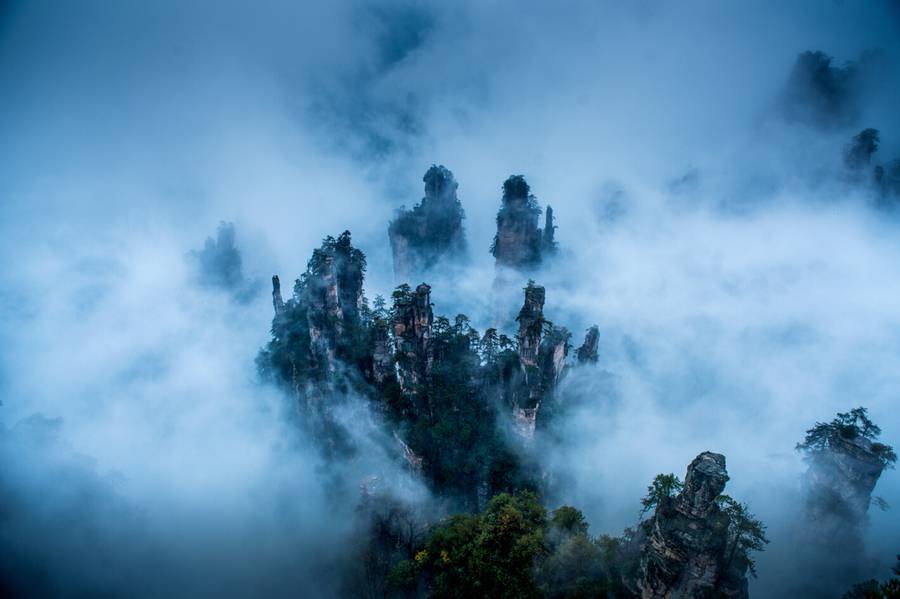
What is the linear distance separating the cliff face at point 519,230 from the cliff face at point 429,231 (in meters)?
14.3

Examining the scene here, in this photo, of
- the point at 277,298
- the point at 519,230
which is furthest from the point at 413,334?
the point at 519,230

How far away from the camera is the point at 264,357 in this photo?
3231 inches

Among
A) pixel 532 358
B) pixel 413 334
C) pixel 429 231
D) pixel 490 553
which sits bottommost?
pixel 490 553

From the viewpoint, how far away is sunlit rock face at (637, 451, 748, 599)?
1116 inches

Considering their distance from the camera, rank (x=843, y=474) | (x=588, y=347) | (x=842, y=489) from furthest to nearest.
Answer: (x=588, y=347) < (x=842, y=489) < (x=843, y=474)

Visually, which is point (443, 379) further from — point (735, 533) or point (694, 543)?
point (735, 533)

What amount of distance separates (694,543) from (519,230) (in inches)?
2366

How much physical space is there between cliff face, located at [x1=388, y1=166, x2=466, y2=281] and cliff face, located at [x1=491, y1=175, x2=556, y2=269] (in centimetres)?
1434

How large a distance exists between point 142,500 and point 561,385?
81.2 metres

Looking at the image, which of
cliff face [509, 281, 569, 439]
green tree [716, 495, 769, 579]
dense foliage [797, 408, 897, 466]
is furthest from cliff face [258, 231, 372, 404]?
dense foliage [797, 408, 897, 466]

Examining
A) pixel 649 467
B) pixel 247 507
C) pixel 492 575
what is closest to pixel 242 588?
pixel 247 507

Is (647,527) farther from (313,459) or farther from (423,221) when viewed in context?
(423,221)

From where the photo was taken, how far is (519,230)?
81.1 metres

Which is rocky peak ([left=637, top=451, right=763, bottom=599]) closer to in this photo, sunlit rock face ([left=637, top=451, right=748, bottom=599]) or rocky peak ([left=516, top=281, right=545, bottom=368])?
sunlit rock face ([left=637, top=451, right=748, bottom=599])
